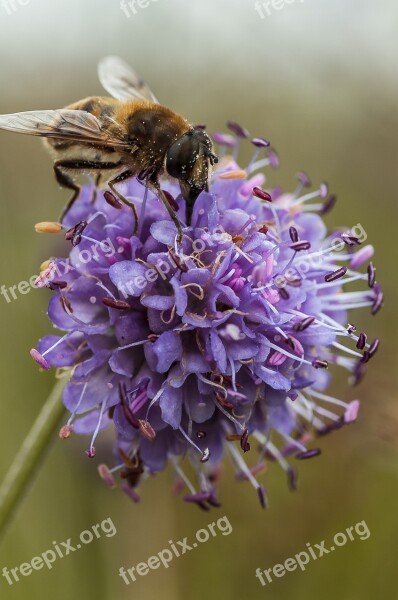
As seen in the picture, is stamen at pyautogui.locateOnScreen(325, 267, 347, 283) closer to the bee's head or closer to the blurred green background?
the bee's head

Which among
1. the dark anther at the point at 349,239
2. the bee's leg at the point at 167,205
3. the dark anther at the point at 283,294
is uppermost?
the bee's leg at the point at 167,205

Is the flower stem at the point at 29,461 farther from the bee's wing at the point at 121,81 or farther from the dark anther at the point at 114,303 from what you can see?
the bee's wing at the point at 121,81

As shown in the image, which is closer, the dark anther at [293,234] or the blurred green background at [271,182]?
the dark anther at [293,234]

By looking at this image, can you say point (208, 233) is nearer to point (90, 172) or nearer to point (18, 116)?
point (90, 172)

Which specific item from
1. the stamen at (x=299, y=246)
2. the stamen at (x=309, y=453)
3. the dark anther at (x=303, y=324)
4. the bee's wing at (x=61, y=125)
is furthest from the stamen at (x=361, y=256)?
the bee's wing at (x=61, y=125)

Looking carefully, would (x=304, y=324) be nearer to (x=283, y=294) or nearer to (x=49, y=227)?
(x=283, y=294)

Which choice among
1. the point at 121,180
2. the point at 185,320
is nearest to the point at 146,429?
the point at 185,320

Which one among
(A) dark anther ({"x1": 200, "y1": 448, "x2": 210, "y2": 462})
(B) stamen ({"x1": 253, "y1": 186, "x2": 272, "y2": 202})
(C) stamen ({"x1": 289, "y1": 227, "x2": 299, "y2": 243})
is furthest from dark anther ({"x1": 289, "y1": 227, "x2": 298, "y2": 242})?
(A) dark anther ({"x1": 200, "y1": 448, "x2": 210, "y2": 462})
